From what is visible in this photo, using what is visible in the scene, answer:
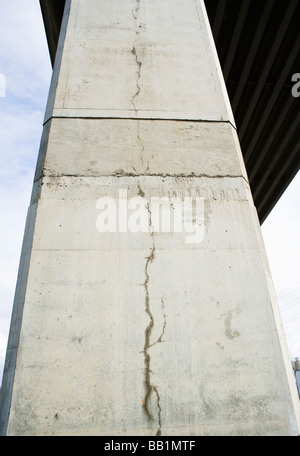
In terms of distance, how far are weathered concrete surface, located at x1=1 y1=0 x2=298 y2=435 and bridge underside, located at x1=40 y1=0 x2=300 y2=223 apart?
391 cm

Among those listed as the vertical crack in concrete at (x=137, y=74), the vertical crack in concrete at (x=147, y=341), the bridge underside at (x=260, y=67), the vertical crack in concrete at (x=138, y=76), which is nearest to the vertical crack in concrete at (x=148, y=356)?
the vertical crack in concrete at (x=147, y=341)

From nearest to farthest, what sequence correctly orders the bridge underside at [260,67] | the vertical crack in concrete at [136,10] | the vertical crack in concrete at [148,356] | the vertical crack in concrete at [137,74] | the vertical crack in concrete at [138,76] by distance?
1. the vertical crack in concrete at [148,356]
2. the vertical crack in concrete at [137,74]
3. the vertical crack in concrete at [138,76]
4. the vertical crack in concrete at [136,10]
5. the bridge underside at [260,67]

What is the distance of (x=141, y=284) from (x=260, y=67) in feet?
23.2

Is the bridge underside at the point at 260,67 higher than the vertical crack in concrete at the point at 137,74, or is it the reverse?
the bridge underside at the point at 260,67

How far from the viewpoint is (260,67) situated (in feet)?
22.8

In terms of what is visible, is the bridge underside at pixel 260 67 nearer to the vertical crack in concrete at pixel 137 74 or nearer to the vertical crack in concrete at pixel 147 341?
the vertical crack in concrete at pixel 137 74

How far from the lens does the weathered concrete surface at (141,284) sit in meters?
1.86

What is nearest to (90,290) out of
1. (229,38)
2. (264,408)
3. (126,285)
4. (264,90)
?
(126,285)

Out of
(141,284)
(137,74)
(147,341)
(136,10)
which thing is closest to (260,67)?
(136,10)

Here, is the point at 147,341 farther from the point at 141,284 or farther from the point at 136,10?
the point at 136,10

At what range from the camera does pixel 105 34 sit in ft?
11.2

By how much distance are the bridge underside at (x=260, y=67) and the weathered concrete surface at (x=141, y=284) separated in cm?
391

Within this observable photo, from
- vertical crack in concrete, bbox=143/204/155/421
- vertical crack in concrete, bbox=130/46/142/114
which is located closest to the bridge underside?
vertical crack in concrete, bbox=130/46/142/114

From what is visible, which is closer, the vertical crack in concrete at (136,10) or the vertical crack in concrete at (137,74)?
the vertical crack in concrete at (137,74)
